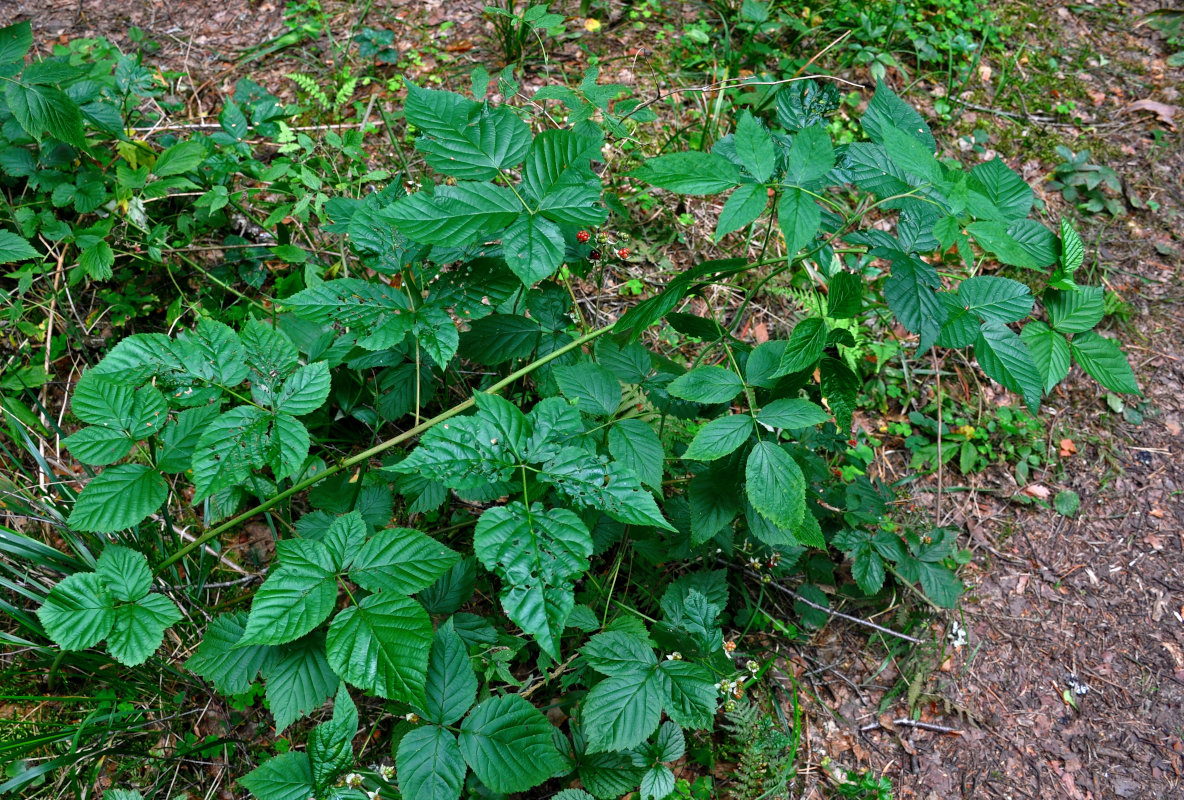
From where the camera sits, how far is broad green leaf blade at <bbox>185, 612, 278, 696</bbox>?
1573mm

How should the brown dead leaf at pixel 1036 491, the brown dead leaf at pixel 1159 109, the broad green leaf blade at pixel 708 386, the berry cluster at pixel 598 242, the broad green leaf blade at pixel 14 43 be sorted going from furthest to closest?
the brown dead leaf at pixel 1159 109, the brown dead leaf at pixel 1036 491, the broad green leaf blade at pixel 14 43, the berry cluster at pixel 598 242, the broad green leaf blade at pixel 708 386

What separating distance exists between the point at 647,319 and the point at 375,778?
3.65ft

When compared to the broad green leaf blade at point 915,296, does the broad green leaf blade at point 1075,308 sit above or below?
below

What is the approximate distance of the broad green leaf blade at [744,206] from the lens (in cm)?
132

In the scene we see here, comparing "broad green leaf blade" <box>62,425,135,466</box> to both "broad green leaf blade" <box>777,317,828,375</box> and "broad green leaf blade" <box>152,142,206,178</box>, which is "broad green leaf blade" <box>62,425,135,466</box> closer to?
"broad green leaf blade" <box>152,142,206,178</box>

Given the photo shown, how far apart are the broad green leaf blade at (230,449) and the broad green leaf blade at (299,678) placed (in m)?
0.40

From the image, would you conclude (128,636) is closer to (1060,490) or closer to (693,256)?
(693,256)

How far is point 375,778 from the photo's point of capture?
4.93ft

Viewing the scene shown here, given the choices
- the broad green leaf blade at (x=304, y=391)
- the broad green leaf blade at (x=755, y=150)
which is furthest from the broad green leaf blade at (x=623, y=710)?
the broad green leaf blade at (x=755, y=150)

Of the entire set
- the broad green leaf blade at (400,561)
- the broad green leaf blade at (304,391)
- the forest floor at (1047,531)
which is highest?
the broad green leaf blade at (304,391)

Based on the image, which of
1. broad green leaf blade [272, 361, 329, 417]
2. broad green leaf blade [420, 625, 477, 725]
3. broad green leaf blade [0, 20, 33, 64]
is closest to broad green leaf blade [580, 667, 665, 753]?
broad green leaf blade [420, 625, 477, 725]

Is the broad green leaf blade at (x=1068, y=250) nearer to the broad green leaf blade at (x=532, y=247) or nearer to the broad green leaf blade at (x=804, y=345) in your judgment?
the broad green leaf blade at (x=804, y=345)

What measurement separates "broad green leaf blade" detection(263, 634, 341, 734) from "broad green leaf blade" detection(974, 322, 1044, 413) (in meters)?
1.49

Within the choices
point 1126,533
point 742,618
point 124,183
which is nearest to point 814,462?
point 742,618
